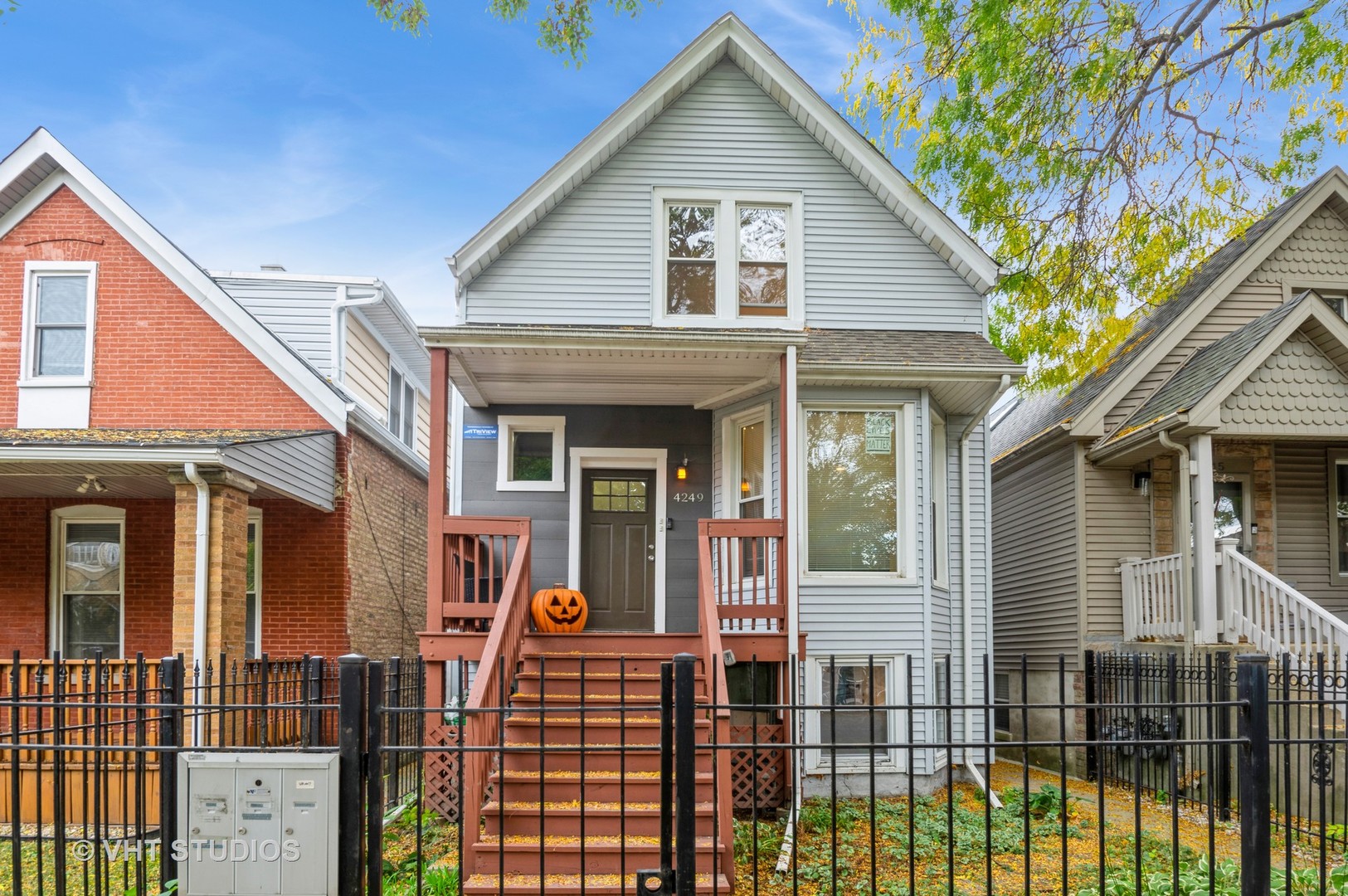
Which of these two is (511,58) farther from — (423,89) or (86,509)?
(86,509)

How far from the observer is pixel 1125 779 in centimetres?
1231

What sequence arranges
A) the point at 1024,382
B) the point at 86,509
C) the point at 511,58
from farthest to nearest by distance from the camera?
1. the point at 511,58
2. the point at 1024,382
3. the point at 86,509

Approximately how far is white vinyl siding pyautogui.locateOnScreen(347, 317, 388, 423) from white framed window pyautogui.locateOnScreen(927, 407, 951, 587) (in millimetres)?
8239

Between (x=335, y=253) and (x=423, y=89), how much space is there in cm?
1361

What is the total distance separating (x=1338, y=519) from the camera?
14.4 m

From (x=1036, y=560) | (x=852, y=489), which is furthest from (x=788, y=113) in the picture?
(x=1036, y=560)

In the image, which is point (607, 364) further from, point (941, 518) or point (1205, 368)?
point (1205, 368)

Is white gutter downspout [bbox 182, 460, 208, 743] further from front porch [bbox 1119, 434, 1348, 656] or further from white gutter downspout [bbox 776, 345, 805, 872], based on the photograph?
front porch [bbox 1119, 434, 1348, 656]

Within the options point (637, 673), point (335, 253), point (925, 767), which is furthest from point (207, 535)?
point (335, 253)

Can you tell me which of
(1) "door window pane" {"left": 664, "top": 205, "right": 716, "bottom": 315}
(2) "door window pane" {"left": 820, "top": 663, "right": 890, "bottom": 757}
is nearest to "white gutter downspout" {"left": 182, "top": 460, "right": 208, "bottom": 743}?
(1) "door window pane" {"left": 664, "top": 205, "right": 716, "bottom": 315}

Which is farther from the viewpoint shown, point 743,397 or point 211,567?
point 743,397

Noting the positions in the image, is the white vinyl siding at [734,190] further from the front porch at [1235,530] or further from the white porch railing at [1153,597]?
the white porch railing at [1153,597]

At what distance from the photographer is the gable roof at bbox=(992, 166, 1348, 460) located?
13945 millimetres

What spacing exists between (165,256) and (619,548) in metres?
6.69
